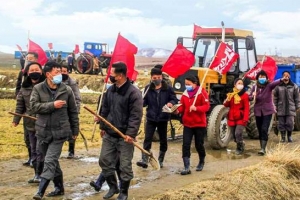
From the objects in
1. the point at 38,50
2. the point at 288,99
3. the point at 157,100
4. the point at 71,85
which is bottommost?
the point at 288,99

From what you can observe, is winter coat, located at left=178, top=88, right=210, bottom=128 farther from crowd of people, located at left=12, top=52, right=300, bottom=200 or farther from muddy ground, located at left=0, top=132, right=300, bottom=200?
muddy ground, located at left=0, top=132, right=300, bottom=200

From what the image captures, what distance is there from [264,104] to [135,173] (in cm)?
357

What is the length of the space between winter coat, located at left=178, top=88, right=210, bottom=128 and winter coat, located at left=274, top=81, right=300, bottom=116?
479cm

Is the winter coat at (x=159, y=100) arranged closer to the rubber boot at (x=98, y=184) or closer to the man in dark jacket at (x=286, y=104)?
the rubber boot at (x=98, y=184)

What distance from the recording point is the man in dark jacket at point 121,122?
20.8ft

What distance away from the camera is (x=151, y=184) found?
298 inches

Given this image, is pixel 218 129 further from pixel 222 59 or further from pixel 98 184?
pixel 98 184

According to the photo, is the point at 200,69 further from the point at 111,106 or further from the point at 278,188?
the point at 111,106

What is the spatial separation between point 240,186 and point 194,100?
1711 millimetres

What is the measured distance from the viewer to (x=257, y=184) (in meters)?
7.65

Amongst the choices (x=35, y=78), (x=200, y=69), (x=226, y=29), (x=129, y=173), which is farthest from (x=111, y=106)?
(x=226, y=29)

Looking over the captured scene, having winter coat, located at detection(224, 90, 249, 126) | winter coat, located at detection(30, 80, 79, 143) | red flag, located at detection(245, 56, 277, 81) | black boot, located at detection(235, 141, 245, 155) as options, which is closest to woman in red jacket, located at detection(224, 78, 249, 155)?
winter coat, located at detection(224, 90, 249, 126)

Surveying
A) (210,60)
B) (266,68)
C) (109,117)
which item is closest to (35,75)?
(109,117)

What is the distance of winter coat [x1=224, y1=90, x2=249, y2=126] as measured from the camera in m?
10.2
